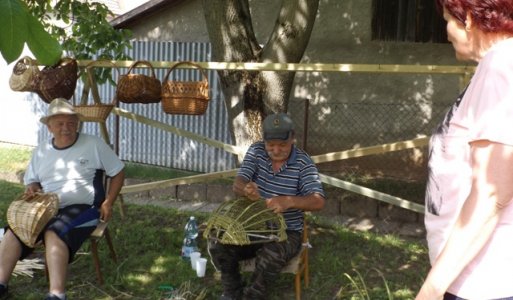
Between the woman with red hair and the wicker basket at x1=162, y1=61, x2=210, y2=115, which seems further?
the wicker basket at x1=162, y1=61, x2=210, y2=115

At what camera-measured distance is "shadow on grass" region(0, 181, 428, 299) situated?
14.3 ft

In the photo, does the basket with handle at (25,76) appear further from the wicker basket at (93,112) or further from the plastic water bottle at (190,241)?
the plastic water bottle at (190,241)

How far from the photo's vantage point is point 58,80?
15.4 feet

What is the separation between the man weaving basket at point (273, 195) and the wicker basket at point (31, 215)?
1.14 metres

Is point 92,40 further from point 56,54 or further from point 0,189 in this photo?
point 56,54

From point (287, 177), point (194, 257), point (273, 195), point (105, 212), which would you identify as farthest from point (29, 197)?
point (287, 177)

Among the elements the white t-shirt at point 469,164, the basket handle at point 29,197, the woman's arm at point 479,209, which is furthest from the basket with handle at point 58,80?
the woman's arm at point 479,209

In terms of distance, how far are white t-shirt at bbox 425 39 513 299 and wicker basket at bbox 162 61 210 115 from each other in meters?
3.05

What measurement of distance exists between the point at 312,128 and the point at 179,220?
3.21 meters

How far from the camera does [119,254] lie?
5.12 metres

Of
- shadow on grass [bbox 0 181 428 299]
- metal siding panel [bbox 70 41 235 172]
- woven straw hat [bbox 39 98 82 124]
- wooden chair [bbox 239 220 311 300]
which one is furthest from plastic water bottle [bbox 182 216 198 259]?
metal siding panel [bbox 70 41 235 172]

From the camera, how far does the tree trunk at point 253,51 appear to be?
5.24 m

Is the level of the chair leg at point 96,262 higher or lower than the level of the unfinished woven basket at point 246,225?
lower

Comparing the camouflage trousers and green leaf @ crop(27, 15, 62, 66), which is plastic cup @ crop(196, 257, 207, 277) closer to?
the camouflage trousers
